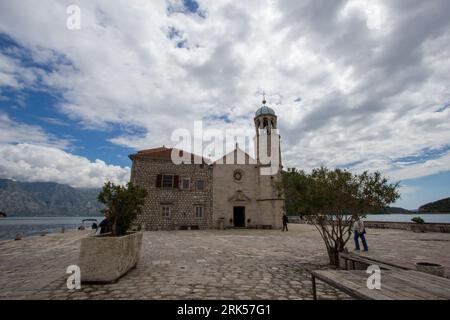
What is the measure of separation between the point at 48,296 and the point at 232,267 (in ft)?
14.4

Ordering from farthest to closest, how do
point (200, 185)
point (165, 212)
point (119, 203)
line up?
point (200, 185), point (165, 212), point (119, 203)

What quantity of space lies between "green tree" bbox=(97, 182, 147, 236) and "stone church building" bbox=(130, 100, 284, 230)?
16.8m

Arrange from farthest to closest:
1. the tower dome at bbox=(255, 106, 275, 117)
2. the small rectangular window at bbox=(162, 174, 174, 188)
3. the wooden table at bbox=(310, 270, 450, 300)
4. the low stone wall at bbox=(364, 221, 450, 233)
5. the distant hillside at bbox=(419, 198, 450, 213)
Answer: the distant hillside at bbox=(419, 198, 450, 213)
the tower dome at bbox=(255, 106, 275, 117)
the small rectangular window at bbox=(162, 174, 174, 188)
the low stone wall at bbox=(364, 221, 450, 233)
the wooden table at bbox=(310, 270, 450, 300)

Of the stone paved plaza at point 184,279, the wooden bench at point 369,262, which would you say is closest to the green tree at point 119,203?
the stone paved plaza at point 184,279

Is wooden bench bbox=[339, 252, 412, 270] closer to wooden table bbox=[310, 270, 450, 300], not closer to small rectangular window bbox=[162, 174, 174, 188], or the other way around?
wooden table bbox=[310, 270, 450, 300]

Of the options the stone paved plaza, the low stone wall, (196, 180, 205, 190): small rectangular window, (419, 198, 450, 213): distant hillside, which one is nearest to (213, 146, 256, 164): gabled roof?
(196, 180, 205, 190): small rectangular window

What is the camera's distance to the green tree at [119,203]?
22.2 feet

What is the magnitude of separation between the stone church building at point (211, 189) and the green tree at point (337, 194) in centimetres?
1672

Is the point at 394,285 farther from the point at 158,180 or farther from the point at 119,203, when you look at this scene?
the point at 158,180

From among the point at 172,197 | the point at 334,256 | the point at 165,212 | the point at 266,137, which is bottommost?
the point at 334,256

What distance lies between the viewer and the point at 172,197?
24094 mm

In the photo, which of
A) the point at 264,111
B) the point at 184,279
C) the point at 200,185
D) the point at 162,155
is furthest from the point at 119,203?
the point at 264,111

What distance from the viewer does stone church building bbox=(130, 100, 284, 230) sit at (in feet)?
77.6

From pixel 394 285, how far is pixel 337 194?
4099 millimetres
